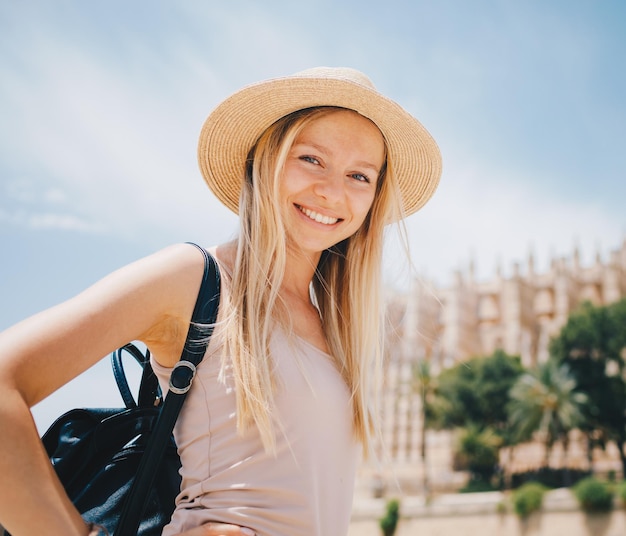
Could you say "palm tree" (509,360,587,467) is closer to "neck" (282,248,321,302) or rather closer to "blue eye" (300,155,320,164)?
"neck" (282,248,321,302)

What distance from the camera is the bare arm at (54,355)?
111 cm

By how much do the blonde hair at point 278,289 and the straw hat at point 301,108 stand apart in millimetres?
46

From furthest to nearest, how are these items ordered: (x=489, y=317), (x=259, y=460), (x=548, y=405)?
(x=489, y=317) < (x=548, y=405) < (x=259, y=460)

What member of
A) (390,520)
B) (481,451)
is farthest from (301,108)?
(481,451)

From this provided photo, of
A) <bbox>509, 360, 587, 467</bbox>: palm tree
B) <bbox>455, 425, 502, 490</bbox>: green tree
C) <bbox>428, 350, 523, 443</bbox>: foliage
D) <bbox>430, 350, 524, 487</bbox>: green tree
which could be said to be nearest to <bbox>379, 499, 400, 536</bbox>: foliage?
<bbox>455, 425, 502, 490</bbox>: green tree

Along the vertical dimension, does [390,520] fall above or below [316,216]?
below

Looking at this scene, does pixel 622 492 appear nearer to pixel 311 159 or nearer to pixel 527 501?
pixel 527 501

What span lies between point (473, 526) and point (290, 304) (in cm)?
2425

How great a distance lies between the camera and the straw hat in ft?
5.85

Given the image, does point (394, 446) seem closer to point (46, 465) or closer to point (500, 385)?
point (500, 385)

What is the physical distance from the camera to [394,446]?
38.4 meters

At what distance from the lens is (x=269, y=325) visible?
1.55 metres

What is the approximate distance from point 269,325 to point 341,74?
750 mm

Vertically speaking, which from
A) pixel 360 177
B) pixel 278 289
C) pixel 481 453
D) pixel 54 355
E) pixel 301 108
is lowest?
pixel 481 453
